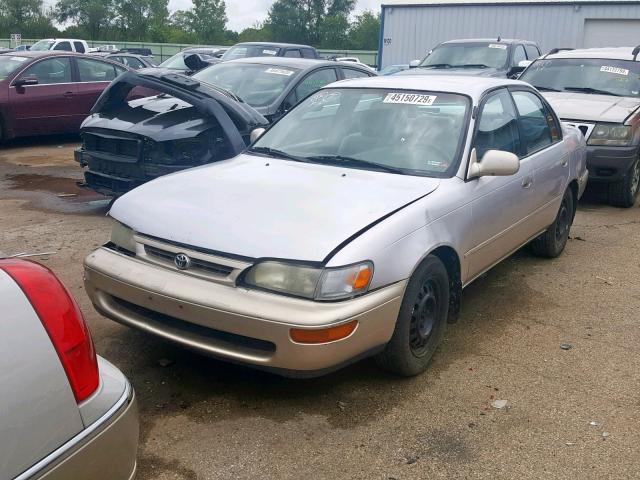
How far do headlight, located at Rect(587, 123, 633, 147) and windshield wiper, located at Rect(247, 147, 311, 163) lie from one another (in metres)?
4.51

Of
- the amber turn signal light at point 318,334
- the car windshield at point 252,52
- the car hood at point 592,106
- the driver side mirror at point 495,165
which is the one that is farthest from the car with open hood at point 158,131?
the car windshield at point 252,52

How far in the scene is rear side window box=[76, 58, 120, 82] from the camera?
37.8ft

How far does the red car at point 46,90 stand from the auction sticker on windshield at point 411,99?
7.75 metres

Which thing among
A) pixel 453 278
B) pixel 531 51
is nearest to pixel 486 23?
pixel 531 51

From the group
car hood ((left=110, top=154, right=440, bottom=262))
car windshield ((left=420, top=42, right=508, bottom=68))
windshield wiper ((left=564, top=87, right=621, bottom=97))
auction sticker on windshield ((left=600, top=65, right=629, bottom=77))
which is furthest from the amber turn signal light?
car windshield ((left=420, top=42, right=508, bottom=68))

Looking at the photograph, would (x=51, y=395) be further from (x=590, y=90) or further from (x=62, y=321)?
(x=590, y=90)

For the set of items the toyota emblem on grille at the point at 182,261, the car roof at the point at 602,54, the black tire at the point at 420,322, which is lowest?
the black tire at the point at 420,322

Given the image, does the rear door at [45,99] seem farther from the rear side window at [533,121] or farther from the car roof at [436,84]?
the rear side window at [533,121]

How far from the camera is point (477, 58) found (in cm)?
1259

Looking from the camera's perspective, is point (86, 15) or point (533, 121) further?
point (86, 15)

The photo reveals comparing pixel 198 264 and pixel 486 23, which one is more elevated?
pixel 486 23

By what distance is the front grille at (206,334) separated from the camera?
3225mm

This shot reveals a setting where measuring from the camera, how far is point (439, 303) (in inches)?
153

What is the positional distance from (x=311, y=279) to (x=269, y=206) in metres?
0.60
